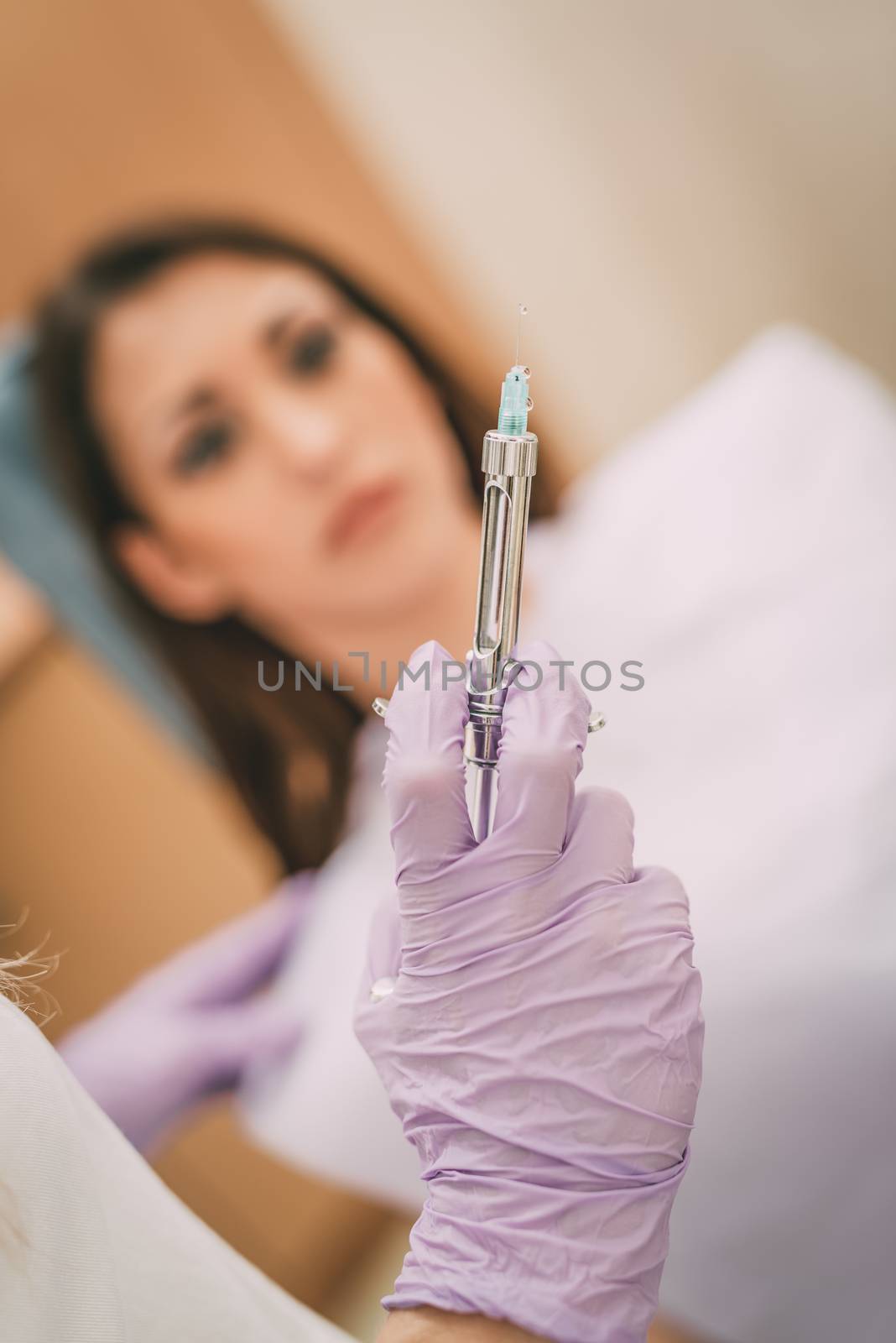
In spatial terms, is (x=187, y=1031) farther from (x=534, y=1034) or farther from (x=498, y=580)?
(x=498, y=580)

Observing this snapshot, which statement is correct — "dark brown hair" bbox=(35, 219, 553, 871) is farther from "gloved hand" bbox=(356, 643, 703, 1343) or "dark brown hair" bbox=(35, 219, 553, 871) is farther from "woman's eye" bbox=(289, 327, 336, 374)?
"gloved hand" bbox=(356, 643, 703, 1343)

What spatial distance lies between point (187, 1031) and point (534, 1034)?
2.04 ft

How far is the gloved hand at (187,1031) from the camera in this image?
978 mm

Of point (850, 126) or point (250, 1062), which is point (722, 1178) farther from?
point (850, 126)

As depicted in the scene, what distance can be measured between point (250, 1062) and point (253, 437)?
78 cm

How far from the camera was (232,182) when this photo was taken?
142 centimetres

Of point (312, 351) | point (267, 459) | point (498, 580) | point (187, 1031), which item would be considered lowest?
point (187, 1031)

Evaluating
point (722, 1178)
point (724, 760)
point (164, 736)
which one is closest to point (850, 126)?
point (724, 760)

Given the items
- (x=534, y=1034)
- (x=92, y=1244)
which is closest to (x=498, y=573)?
(x=534, y=1034)

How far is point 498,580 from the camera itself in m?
0.56

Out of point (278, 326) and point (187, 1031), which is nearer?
point (187, 1031)

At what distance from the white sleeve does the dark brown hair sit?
2.55 feet

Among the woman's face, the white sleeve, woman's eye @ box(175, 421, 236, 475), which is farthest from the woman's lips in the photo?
the white sleeve

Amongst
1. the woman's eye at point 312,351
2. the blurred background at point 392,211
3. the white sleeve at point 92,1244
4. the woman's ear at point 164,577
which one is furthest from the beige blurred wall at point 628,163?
the white sleeve at point 92,1244
